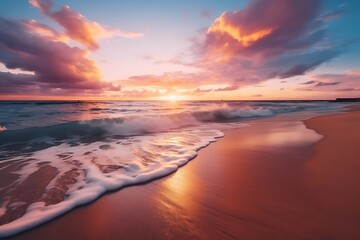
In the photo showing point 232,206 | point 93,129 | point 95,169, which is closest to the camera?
point 232,206

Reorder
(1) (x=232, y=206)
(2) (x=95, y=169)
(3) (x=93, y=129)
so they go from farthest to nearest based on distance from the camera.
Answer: (3) (x=93, y=129) → (2) (x=95, y=169) → (1) (x=232, y=206)

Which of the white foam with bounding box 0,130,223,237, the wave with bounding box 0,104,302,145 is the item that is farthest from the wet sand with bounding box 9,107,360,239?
the wave with bounding box 0,104,302,145

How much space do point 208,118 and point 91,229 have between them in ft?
48.3

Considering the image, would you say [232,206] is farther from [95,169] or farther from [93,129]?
[93,129]

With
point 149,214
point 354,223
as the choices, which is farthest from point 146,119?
point 354,223

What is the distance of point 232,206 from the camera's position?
2430 mm

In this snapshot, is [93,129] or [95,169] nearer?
[95,169]

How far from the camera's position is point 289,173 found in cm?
345

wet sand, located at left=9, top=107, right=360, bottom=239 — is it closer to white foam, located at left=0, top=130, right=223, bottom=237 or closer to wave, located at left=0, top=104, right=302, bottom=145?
white foam, located at left=0, top=130, right=223, bottom=237

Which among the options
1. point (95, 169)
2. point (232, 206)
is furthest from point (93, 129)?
point (232, 206)

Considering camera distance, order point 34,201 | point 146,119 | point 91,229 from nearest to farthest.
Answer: point 91,229 → point 34,201 → point 146,119

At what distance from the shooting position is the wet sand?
1.97 m

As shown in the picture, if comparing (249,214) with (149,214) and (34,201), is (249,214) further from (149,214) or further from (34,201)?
(34,201)

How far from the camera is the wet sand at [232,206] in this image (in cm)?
197
